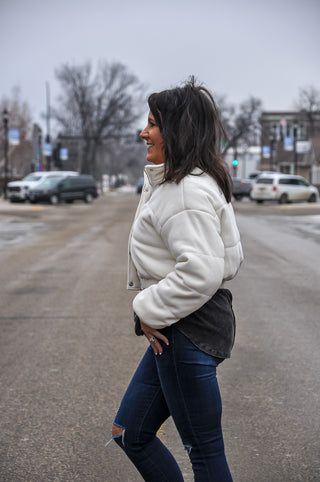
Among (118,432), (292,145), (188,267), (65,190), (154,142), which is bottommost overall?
(65,190)

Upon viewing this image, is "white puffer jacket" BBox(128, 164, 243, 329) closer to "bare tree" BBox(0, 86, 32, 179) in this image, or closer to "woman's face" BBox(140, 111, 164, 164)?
"woman's face" BBox(140, 111, 164, 164)

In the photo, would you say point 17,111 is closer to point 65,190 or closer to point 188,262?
point 65,190

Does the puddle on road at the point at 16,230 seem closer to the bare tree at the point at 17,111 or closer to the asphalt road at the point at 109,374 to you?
the asphalt road at the point at 109,374

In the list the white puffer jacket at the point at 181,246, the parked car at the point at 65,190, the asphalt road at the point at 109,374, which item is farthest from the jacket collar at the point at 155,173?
the parked car at the point at 65,190

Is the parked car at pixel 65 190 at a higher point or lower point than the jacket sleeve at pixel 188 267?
lower

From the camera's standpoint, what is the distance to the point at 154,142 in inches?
93.1

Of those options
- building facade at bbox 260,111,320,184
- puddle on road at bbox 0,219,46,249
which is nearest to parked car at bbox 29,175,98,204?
puddle on road at bbox 0,219,46,249

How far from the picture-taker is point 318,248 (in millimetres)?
14984

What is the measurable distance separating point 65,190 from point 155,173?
37910mm

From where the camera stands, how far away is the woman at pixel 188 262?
219 centimetres

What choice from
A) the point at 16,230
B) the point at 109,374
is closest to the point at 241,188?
the point at 16,230

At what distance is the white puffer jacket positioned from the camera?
2180 mm

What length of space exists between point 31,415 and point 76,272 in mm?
6495

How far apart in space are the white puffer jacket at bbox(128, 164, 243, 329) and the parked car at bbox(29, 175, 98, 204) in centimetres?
3659
